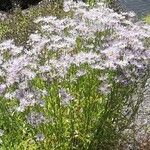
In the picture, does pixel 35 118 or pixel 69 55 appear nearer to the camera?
pixel 35 118

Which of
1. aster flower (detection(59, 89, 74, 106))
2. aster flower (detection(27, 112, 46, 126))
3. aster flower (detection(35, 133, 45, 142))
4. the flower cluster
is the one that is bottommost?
aster flower (detection(35, 133, 45, 142))

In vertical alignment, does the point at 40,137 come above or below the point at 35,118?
below

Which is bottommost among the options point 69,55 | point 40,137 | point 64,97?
point 40,137

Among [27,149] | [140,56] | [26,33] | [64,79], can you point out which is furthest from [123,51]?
[26,33]

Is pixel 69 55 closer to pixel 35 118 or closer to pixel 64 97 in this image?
pixel 64 97

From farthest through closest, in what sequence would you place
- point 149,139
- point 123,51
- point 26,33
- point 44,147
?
point 26,33
point 149,139
point 44,147
point 123,51

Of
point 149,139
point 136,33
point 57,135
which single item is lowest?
point 149,139

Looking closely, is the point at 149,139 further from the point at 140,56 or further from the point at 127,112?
the point at 140,56

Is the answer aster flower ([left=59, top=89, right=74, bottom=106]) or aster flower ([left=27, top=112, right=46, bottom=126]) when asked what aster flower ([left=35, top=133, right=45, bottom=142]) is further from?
aster flower ([left=59, top=89, right=74, bottom=106])

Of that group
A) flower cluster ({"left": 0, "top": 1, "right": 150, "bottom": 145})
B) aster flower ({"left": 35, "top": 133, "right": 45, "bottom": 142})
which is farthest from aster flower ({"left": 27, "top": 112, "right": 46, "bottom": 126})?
aster flower ({"left": 35, "top": 133, "right": 45, "bottom": 142})

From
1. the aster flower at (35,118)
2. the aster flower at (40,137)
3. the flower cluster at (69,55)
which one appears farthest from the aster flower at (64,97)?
the aster flower at (40,137)

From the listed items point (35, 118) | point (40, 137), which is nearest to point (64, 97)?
point (35, 118)
